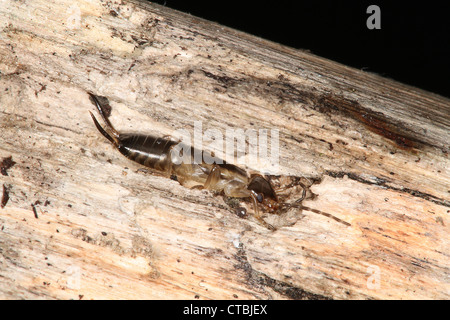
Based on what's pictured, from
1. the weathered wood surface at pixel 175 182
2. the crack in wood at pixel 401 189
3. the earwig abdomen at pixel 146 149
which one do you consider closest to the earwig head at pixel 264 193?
the weathered wood surface at pixel 175 182

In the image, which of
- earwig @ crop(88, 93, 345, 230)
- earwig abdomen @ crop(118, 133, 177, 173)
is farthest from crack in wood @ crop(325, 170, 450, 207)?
earwig abdomen @ crop(118, 133, 177, 173)

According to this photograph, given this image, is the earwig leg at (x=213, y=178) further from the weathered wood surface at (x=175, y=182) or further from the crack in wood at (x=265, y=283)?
the crack in wood at (x=265, y=283)

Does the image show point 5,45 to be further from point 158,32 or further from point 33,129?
point 158,32

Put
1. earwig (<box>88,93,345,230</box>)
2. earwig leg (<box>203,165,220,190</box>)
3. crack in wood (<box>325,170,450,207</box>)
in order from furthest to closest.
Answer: earwig leg (<box>203,165,220,190</box>)
earwig (<box>88,93,345,230</box>)
crack in wood (<box>325,170,450,207</box>)

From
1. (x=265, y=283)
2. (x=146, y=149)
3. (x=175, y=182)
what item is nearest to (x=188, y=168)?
(x=175, y=182)

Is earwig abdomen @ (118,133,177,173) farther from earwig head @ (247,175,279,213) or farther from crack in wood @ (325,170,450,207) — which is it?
crack in wood @ (325,170,450,207)

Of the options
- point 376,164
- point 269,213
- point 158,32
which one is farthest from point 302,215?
point 158,32

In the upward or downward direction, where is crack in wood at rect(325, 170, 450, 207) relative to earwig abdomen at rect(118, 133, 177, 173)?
upward
